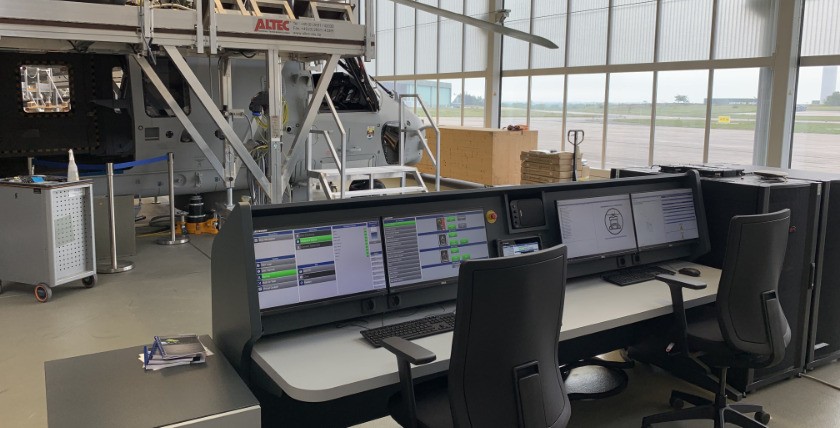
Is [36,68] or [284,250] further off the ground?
[36,68]

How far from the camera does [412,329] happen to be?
267cm

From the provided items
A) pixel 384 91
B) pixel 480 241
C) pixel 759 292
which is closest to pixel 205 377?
pixel 480 241

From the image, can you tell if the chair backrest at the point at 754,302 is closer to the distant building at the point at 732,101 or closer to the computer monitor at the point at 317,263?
the computer monitor at the point at 317,263

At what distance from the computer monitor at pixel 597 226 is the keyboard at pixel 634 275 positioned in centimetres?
12

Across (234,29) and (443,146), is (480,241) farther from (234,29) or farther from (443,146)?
(443,146)

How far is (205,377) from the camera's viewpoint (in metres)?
2.29

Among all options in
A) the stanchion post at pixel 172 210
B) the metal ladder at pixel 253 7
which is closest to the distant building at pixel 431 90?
the stanchion post at pixel 172 210

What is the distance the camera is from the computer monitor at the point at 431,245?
2.88 meters

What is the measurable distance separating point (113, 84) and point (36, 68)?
2.54 ft

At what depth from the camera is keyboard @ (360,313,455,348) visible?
8.50 feet

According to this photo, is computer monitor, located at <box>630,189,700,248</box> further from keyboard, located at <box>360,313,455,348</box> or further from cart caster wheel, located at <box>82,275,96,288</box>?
cart caster wheel, located at <box>82,275,96,288</box>

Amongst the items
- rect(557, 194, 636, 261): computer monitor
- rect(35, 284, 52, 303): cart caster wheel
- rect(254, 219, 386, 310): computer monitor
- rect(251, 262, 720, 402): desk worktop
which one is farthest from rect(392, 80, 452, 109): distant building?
rect(254, 219, 386, 310): computer monitor

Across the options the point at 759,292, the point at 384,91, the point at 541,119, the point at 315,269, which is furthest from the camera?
the point at 541,119

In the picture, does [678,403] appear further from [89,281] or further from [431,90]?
[431,90]
